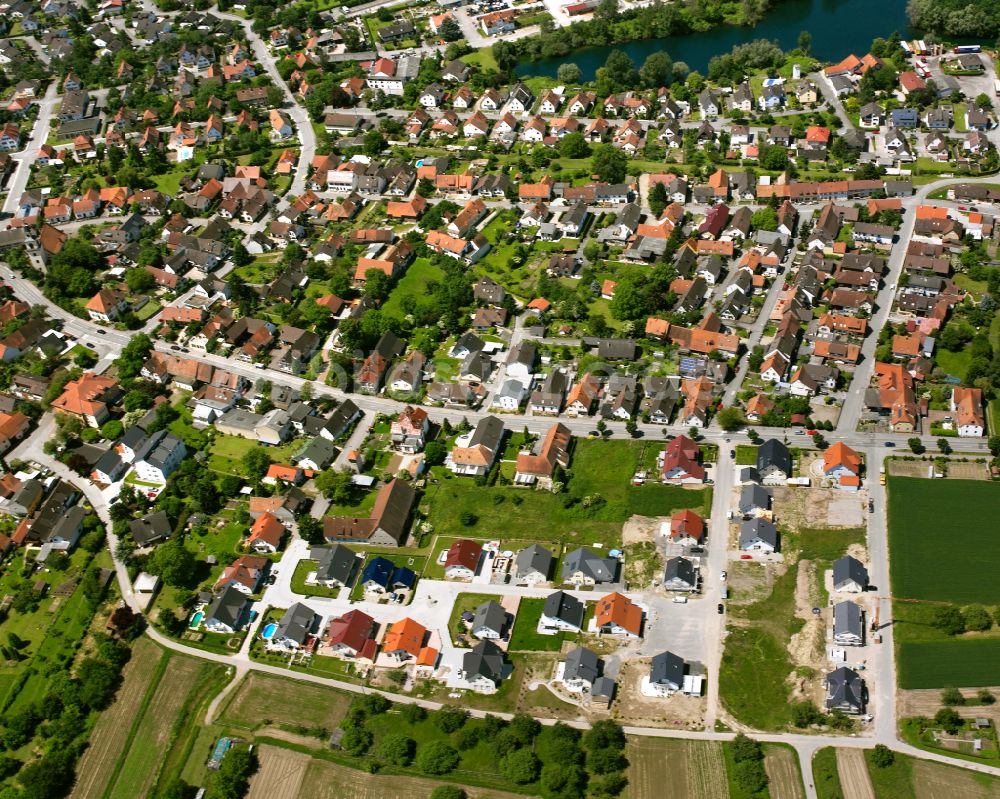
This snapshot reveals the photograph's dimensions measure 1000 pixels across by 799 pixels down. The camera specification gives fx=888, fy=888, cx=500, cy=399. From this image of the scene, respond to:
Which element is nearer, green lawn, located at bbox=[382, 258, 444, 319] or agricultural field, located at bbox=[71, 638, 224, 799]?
agricultural field, located at bbox=[71, 638, 224, 799]

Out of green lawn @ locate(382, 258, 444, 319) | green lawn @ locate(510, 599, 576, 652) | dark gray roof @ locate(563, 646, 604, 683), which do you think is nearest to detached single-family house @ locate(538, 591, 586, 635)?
green lawn @ locate(510, 599, 576, 652)

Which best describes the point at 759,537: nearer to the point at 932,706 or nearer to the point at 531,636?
the point at 932,706

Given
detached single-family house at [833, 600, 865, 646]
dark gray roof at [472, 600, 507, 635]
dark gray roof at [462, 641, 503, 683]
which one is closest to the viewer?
dark gray roof at [462, 641, 503, 683]

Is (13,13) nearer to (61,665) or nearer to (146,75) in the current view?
(146,75)

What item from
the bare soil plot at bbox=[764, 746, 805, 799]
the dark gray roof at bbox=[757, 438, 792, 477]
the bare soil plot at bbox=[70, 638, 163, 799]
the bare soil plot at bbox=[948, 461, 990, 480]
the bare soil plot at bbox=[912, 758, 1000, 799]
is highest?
the dark gray roof at bbox=[757, 438, 792, 477]

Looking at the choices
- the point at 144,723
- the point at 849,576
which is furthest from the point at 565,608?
the point at 144,723

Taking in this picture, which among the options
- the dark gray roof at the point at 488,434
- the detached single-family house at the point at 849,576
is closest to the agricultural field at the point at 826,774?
the detached single-family house at the point at 849,576

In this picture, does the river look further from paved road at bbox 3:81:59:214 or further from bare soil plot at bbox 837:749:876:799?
bare soil plot at bbox 837:749:876:799
